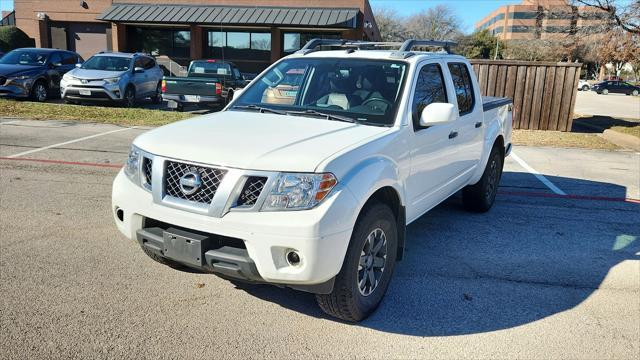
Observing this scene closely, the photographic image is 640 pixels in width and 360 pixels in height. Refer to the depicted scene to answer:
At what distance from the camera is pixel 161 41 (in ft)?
98.7

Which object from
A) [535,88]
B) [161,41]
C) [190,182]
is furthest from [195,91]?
[161,41]

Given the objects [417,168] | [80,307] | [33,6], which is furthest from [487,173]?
[33,6]

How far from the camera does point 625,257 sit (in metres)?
5.01

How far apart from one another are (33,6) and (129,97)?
19596 millimetres

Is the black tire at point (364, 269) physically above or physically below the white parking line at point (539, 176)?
above

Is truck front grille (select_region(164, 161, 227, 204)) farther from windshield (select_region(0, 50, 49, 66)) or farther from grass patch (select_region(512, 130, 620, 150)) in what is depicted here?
windshield (select_region(0, 50, 49, 66))

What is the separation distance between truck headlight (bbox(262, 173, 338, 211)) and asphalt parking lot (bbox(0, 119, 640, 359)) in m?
0.90

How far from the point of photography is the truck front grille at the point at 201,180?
122 inches

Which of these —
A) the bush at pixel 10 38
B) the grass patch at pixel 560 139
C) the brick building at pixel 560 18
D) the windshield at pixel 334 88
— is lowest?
the grass patch at pixel 560 139

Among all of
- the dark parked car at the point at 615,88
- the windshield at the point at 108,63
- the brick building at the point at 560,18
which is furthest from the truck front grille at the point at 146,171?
the dark parked car at the point at 615,88

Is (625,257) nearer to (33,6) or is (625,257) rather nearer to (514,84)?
(514,84)

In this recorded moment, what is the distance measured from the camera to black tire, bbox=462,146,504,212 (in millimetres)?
6078

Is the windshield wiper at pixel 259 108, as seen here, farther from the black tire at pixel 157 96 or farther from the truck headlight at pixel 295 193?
the black tire at pixel 157 96

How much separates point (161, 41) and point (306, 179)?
97.3 feet
